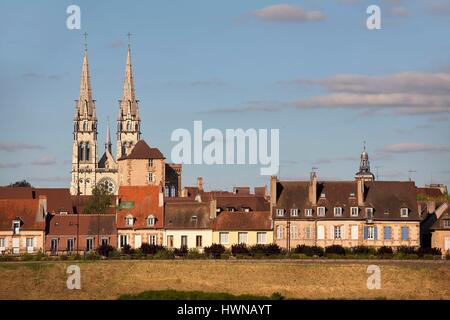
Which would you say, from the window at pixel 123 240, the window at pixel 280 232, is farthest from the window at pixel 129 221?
the window at pixel 280 232

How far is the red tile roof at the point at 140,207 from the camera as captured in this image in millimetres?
104062

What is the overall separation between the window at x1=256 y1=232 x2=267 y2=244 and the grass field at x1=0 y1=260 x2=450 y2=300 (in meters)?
13.9

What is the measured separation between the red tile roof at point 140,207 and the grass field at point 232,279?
15.6 metres

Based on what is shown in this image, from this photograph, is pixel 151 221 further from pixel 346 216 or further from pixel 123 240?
pixel 346 216

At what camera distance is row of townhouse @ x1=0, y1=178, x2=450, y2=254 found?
102 m

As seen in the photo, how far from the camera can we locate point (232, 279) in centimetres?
8612

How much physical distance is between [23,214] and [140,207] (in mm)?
8927

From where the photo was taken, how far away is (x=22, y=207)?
105m

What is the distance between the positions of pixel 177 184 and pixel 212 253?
Result: 88.6 meters

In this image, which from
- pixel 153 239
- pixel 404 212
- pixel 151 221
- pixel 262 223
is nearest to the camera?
pixel 404 212

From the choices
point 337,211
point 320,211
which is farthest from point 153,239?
point 337,211

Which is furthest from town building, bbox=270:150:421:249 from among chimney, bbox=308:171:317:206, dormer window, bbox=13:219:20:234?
dormer window, bbox=13:219:20:234
